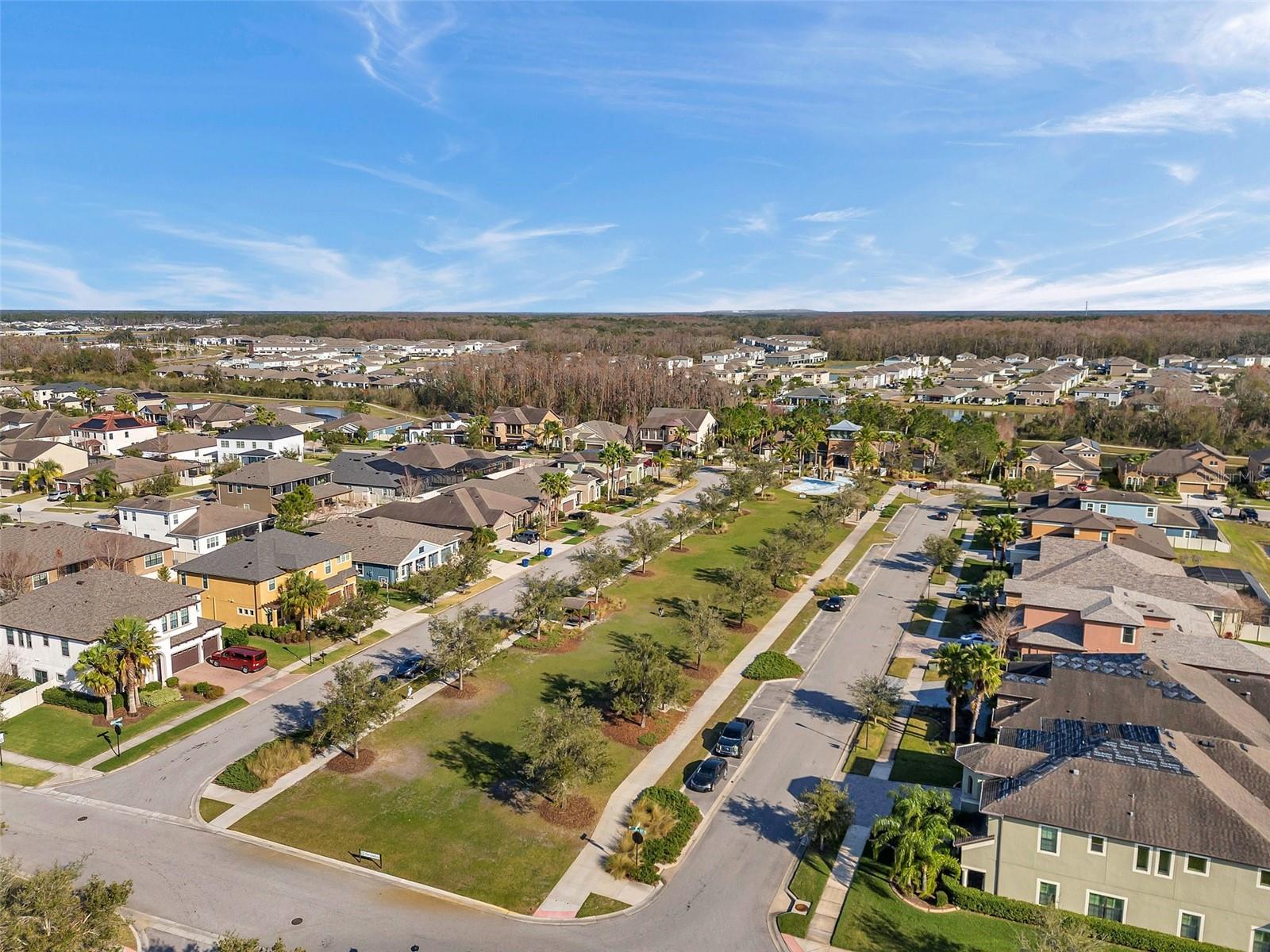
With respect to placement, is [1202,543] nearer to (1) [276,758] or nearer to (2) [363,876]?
(2) [363,876]

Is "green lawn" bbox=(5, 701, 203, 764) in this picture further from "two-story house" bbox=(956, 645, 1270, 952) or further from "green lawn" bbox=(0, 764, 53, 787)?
"two-story house" bbox=(956, 645, 1270, 952)

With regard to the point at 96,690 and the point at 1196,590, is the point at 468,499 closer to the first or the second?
the point at 96,690

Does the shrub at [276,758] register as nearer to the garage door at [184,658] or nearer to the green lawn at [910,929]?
the garage door at [184,658]

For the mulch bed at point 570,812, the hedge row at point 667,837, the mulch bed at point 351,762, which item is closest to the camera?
the hedge row at point 667,837

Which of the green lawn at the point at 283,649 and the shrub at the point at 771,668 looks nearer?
the shrub at the point at 771,668

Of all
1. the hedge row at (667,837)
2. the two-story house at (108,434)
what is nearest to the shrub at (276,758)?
the hedge row at (667,837)
